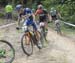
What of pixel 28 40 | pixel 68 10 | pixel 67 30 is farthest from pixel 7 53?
pixel 68 10

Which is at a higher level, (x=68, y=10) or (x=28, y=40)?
(x=28, y=40)

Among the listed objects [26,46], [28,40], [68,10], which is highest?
[28,40]

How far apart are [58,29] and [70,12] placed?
846 centimetres

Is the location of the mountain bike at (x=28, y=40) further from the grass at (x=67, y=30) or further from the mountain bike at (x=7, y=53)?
the grass at (x=67, y=30)

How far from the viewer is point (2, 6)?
43.2 m

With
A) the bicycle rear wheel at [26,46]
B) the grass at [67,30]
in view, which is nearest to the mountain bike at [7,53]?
the bicycle rear wheel at [26,46]

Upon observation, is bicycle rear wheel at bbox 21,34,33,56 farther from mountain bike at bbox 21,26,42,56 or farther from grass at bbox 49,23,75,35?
grass at bbox 49,23,75,35

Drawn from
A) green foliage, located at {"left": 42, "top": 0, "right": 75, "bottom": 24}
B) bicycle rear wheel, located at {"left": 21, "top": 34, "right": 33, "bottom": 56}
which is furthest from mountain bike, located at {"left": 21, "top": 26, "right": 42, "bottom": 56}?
green foliage, located at {"left": 42, "top": 0, "right": 75, "bottom": 24}

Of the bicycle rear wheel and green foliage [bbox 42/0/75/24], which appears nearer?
the bicycle rear wheel

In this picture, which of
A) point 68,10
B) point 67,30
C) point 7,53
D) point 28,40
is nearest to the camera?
point 7,53

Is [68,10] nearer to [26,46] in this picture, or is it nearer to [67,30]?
[67,30]

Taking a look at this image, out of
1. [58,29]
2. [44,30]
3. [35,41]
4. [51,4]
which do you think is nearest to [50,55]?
[35,41]

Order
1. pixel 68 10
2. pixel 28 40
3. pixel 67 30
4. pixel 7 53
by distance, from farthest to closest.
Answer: pixel 68 10 < pixel 67 30 < pixel 28 40 < pixel 7 53

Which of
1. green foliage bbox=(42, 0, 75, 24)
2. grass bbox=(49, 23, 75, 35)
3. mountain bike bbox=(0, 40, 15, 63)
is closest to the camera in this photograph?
mountain bike bbox=(0, 40, 15, 63)
